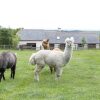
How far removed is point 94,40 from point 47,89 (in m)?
64.3

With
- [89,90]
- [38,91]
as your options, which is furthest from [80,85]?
[38,91]

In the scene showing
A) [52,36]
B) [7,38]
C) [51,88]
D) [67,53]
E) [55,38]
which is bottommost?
[51,88]

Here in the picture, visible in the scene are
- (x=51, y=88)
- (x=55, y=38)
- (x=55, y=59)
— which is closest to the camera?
(x=51, y=88)

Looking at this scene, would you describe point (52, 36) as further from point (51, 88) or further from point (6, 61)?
point (51, 88)

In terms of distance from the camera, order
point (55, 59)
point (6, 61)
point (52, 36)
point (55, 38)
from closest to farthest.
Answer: point (6, 61), point (55, 59), point (55, 38), point (52, 36)

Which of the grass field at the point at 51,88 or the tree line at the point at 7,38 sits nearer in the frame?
the grass field at the point at 51,88

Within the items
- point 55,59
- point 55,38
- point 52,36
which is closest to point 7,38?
point 55,38

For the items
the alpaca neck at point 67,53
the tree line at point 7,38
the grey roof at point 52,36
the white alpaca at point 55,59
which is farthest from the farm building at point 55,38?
the alpaca neck at point 67,53

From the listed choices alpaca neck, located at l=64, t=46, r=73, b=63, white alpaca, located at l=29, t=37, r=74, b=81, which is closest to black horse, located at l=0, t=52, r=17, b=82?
white alpaca, located at l=29, t=37, r=74, b=81

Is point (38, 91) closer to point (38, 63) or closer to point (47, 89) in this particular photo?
point (47, 89)

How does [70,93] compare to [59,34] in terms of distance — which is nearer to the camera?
[70,93]

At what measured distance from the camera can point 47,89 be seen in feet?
41.7

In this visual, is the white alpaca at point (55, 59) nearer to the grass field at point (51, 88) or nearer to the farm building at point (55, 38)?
the grass field at point (51, 88)

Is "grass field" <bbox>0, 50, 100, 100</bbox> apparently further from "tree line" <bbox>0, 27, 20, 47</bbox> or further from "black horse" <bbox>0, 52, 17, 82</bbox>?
"tree line" <bbox>0, 27, 20, 47</bbox>
